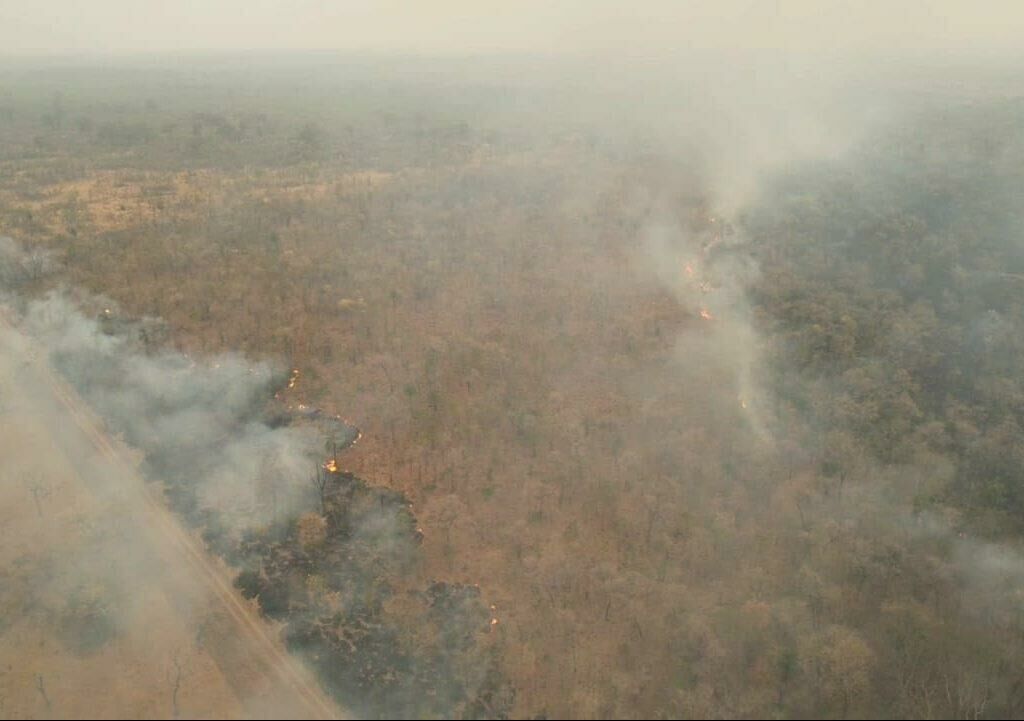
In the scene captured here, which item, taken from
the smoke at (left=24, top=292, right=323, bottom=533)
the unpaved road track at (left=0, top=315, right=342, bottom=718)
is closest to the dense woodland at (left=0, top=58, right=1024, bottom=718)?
the unpaved road track at (left=0, top=315, right=342, bottom=718)

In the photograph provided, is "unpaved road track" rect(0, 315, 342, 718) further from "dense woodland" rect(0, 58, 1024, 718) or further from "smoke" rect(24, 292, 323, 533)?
"smoke" rect(24, 292, 323, 533)

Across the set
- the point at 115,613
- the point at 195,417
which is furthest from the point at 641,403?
the point at 115,613

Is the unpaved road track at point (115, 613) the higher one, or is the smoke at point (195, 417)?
the smoke at point (195, 417)

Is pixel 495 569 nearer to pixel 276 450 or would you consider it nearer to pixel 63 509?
pixel 276 450

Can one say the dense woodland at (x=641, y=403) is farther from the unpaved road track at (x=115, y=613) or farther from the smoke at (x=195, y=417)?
the smoke at (x=195, y=417)

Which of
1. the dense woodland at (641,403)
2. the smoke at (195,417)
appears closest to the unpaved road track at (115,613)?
the dense woodland at (641,403)

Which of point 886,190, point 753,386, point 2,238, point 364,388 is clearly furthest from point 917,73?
point 2,238

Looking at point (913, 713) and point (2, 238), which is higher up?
point (2, 238)
